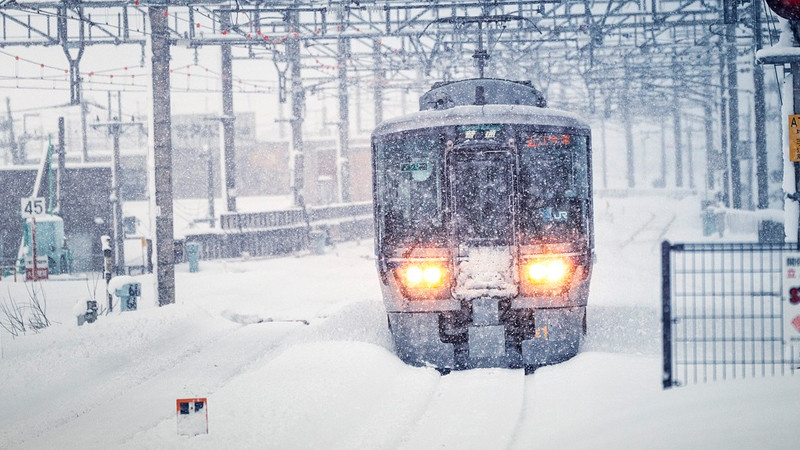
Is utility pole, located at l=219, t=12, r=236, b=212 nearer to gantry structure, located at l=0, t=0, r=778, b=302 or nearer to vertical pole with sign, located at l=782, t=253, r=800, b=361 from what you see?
gantry structure, located at l=0, t=0, r=778, b=302

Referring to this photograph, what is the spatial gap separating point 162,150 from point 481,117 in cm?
707

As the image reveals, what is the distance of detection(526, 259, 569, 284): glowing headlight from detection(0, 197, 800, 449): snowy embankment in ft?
3.26

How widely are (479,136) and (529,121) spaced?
64 cm

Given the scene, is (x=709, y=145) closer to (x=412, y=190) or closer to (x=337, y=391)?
(x=412, y=190)

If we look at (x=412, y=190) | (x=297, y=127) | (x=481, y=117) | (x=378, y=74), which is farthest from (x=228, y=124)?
(x=481, y=117)

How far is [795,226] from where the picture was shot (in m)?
8.58

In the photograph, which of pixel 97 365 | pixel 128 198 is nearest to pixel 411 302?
pixel 97 365

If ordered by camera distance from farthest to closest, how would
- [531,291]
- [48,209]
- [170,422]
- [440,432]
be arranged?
[48,209] → [531,291] → [170,422] → [440,432]

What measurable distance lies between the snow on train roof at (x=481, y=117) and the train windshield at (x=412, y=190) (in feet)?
0.55

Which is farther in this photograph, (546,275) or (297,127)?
(297,127)

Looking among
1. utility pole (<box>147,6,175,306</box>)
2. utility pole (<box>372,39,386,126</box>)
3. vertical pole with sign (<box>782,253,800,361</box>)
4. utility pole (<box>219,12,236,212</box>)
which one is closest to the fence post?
vertical pole with sign (<box>782,253,800,361</box>)

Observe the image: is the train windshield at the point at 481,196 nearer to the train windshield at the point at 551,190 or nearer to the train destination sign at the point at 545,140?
the train windshield at the point at 551,190

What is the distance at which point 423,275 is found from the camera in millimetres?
8453

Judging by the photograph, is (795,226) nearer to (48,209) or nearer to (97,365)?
(97,365)
